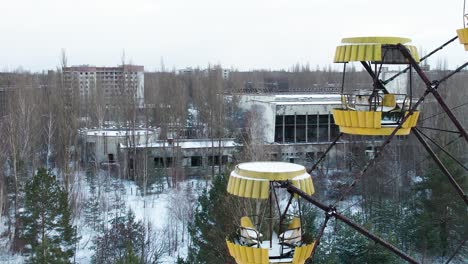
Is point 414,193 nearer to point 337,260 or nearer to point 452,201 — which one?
point 452,201

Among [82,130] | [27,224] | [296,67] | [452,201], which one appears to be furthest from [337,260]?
[296,67]

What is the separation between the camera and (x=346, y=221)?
3689 mm

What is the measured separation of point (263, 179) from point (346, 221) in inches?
29.2

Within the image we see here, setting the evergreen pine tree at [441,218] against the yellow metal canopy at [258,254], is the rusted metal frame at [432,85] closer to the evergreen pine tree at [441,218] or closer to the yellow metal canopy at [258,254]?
the yellow metal canopy at [258,254]

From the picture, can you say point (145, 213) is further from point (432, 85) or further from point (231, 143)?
point (432, 85)

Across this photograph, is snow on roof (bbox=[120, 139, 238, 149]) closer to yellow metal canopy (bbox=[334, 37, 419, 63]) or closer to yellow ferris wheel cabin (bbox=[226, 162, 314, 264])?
yellow ferris wheel cabin (bbox=[226, 162, 314, 264])

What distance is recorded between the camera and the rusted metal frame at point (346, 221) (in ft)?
Answer: 12.0

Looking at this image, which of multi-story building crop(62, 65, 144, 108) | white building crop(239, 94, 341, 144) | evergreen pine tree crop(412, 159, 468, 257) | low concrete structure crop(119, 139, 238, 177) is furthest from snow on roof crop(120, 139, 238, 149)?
evergreen pine tree crop(412, 159, 468, 257)

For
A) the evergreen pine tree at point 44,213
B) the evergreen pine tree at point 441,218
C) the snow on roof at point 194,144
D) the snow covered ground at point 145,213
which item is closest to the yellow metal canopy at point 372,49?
the evergreen pine tree at point 44,213

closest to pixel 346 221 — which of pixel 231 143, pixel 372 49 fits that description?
pixel 372 49

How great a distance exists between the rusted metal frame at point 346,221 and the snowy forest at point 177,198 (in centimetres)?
355

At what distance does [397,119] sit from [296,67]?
267 feet

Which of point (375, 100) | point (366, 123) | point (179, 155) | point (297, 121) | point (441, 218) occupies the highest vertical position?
point (375, 100)

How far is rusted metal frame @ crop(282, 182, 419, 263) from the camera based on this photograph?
12.0 ft
